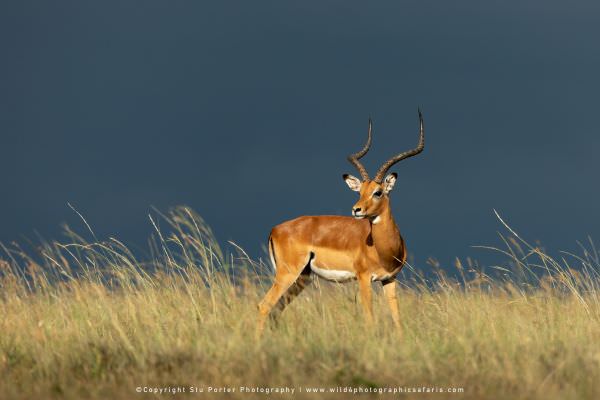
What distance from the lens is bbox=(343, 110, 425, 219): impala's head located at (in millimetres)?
12430

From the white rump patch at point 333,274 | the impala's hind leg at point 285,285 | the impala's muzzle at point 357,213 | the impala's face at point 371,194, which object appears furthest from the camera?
the white rump patch at point 333,274

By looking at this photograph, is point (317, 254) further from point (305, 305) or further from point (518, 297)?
point (518, 297)

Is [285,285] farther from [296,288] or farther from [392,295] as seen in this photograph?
[392,295]

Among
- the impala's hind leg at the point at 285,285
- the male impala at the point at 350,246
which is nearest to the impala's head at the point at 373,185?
the male impala at the point at 350,246

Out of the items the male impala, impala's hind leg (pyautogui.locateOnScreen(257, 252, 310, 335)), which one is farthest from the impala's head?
impala's hind leg (pyautogui.locateOnScreen(257, 252, 310, 335))

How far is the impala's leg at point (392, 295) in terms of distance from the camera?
1213 cm

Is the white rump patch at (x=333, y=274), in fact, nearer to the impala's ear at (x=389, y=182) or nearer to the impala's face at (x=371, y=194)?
the impala's face at (x=371, y=194)

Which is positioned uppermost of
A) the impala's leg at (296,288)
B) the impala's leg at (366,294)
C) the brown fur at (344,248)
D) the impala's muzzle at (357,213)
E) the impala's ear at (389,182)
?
the impala's ear at (389,182)

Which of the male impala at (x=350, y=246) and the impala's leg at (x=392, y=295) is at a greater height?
the male impala at (x=350, y=246)

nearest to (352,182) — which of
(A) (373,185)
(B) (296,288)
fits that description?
(A) (373,185)

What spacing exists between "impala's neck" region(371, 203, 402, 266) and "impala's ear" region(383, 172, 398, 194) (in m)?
0.28

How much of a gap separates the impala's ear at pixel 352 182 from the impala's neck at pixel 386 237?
55 cm

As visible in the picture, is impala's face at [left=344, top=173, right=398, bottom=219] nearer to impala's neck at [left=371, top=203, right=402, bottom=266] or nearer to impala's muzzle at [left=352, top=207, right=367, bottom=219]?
impala's muzzle at [left=352, top=207, right=367, bottom=219]

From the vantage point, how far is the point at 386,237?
41.7ft
